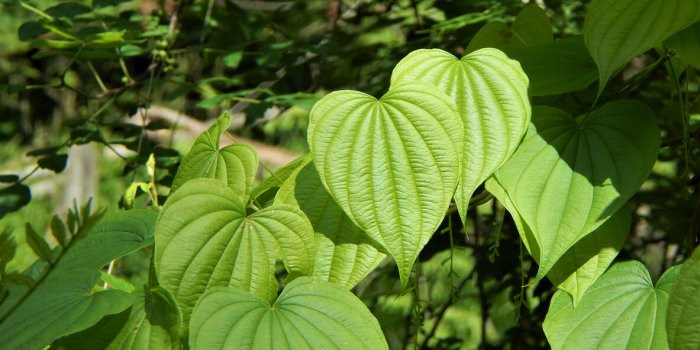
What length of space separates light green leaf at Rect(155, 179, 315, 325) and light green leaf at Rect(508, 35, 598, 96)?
A: 247mm

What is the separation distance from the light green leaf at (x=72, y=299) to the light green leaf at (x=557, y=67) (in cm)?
38

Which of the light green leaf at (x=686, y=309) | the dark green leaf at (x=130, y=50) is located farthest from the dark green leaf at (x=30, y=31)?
the light green leaf at (x=686, y=309)

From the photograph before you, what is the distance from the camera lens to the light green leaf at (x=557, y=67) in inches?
29.0

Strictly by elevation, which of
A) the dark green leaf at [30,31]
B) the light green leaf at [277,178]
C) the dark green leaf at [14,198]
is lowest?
the dark green leaf at [14,198]

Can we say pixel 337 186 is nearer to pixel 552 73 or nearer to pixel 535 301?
pixel 552 73

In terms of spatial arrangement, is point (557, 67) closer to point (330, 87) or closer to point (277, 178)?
point (277, 178)

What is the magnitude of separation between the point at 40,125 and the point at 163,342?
17.6 ft

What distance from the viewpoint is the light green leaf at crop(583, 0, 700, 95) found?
640mm

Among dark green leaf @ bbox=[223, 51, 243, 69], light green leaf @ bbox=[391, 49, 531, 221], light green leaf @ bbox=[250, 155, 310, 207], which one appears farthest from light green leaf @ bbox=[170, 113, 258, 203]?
dark green leaf @ bbox=[223, 51, 243, 69]

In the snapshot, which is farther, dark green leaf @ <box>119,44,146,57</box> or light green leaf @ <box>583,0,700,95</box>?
dark green leaf @ <box>119,44,146,57</box>

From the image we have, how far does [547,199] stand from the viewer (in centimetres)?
65

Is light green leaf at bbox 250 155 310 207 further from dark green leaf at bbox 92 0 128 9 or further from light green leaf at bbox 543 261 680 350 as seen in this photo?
dark green leaf at bbox 92 0 128 9

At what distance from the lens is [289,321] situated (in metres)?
0.62

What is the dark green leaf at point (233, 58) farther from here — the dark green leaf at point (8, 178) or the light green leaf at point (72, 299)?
the light green leaf at point (72, 299)
